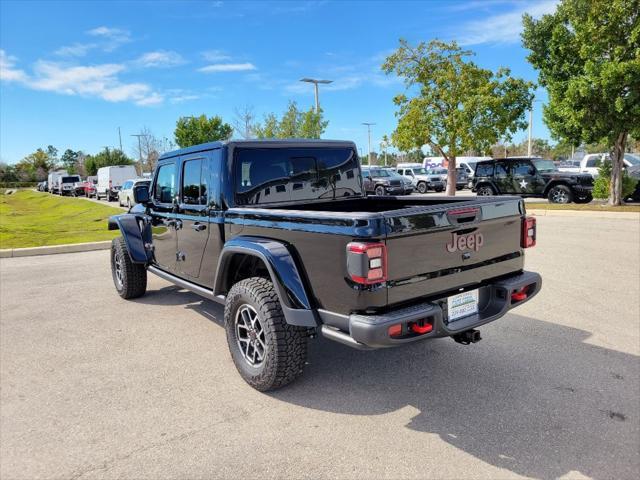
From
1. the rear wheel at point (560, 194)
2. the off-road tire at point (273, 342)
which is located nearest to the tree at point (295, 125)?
the rear wheel at point (560, 194)

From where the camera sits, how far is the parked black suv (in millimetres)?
17297

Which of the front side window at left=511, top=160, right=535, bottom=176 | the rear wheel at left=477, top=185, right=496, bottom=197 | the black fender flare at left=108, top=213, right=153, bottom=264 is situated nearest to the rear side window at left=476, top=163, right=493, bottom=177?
the rear wheel at left=477, top=185, right=496, bottom=197

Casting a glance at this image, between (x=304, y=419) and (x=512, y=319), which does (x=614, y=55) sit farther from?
(x=304, y=419)

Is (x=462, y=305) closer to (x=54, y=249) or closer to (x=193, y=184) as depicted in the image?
(x=193, y=184)

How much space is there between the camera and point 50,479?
8.38ft

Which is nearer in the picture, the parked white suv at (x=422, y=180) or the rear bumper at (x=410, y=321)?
the rear bumper at (x=410, y=321)

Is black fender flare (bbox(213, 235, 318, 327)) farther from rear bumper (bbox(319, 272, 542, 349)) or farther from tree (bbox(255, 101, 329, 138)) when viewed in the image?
tree (bbox(255, 101, 329, 138))

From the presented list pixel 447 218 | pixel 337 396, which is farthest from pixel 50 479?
pixel 447 218

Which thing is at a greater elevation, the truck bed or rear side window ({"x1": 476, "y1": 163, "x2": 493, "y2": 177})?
rear side window ({"x1": 476, "y1": 163, "x2": 493, "y2": 177})

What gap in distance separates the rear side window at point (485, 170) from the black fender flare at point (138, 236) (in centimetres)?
1648

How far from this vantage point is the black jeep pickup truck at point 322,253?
2.84 metres

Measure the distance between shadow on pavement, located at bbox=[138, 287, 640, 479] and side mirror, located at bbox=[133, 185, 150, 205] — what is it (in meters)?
2.62

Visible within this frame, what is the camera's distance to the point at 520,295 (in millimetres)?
3717

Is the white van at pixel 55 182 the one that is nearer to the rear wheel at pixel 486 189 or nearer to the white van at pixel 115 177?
the white van at pixel 115 177
